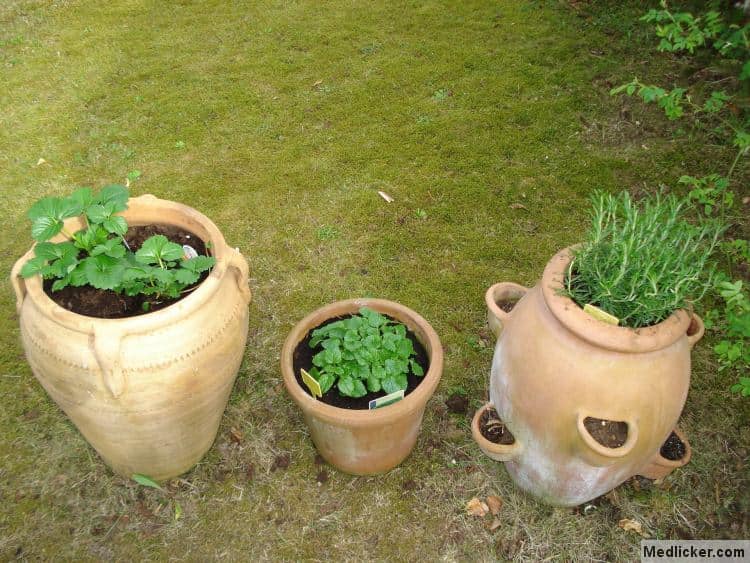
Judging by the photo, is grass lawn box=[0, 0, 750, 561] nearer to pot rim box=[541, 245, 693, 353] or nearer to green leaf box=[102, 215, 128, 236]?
pot rim box=[541, 245, 693, 353]

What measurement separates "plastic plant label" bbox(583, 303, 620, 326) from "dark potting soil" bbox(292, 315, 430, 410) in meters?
0.66

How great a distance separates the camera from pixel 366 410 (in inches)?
75.7

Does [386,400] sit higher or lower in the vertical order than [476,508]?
higher

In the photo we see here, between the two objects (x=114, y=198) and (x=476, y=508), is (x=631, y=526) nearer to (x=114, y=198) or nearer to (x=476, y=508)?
(x=476, y=508)

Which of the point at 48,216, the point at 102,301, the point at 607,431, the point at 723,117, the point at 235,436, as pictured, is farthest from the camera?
the point at 723,117

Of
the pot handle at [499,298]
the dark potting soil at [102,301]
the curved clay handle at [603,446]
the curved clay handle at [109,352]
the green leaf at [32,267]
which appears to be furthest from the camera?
the pot handle at [499,298]

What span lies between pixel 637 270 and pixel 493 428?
0.78 m

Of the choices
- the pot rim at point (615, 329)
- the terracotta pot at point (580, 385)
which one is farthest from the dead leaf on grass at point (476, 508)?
the pot rim at point (615, 329)

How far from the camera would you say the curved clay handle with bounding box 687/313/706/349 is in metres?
1.81

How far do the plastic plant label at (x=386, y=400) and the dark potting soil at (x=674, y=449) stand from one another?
3.32 feet

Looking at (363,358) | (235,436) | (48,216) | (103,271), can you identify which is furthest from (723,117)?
(48,216)

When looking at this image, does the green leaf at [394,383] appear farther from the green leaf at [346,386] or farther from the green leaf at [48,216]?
the green leaf at [48,216]

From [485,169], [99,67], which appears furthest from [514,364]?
[99,67]

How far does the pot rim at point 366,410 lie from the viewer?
1.89 meters
